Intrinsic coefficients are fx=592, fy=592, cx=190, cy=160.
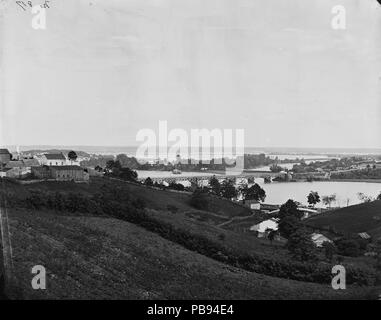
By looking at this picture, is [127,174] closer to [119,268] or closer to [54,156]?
[54,156]

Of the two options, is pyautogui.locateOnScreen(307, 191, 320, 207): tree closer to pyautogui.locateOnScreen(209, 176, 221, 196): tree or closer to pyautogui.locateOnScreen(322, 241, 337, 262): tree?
pyautogui.locateOnScreen(322, 241, 337, 262): tree

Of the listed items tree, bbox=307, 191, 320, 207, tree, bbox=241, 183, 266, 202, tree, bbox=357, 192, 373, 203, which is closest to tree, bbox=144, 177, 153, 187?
tree, bbox=241, 183, 266, 202

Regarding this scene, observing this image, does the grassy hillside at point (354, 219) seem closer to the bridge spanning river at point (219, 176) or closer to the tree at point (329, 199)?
the tree at point (329, 199)

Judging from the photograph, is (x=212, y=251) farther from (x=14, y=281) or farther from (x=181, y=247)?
(x=14, y=281)

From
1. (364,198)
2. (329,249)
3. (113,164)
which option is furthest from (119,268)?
(364,198)

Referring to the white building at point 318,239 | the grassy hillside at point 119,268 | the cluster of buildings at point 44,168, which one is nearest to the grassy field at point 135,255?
the grassy hillside at point 119,268
